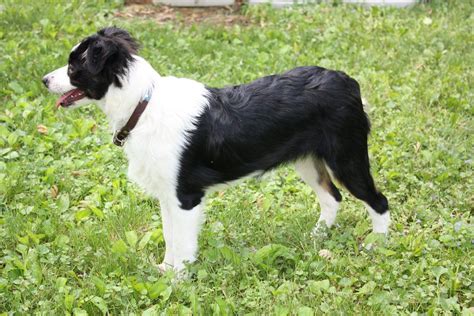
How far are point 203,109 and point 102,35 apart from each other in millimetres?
708

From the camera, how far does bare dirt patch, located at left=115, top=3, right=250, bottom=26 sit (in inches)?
317

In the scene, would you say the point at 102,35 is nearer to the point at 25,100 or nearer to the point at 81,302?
the point at 81,302

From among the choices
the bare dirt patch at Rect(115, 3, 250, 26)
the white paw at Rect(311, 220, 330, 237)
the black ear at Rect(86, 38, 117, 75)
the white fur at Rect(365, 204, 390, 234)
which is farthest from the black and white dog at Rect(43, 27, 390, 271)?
the bare dirt patch at Rect(115, 3, 250, 26)

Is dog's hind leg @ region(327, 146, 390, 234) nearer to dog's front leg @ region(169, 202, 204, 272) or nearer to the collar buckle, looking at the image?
dog's front leg @ region(169, 202, 204, 272)

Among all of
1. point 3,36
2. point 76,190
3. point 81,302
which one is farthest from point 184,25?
point 81,302

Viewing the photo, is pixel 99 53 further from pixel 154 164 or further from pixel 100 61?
pixel 154 164

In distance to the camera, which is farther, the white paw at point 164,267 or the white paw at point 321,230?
the white paw at point 321,230

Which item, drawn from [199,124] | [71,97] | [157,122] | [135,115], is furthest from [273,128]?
[71,97]

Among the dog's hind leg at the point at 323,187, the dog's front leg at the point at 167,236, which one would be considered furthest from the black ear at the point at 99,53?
the dog's hind leg at the point at 323,187

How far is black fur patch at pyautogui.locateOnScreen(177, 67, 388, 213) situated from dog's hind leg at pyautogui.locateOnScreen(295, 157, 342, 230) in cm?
26

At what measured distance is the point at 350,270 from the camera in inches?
156

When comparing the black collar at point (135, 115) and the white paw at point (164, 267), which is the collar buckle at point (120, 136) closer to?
the black collar at point (135, 115)

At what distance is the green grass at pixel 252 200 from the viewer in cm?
373

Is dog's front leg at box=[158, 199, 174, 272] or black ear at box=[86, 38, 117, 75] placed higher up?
black ear at box=[86, 38, 117, 75]
